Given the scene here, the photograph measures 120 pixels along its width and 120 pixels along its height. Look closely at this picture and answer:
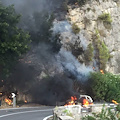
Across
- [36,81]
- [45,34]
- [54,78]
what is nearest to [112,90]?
[54,78]

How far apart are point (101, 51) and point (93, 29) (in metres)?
4.46

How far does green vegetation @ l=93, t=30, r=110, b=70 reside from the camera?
4144 cm

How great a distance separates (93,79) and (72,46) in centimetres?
1147

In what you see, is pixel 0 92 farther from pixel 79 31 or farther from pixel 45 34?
pixel 79 31

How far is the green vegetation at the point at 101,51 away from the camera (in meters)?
41.4

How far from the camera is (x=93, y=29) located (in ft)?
142

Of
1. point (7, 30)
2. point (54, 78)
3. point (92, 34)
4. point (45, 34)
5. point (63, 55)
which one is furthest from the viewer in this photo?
point (92, 34)

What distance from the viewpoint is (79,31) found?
41.7m

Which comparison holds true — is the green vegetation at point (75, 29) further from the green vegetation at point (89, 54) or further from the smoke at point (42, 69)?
the green vegetation at point (89, 54)

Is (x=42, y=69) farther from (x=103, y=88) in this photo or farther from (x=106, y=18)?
(x=106, y=18)

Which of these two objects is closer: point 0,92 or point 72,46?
point 0,92

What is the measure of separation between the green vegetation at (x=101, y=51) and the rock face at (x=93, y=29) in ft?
3.10

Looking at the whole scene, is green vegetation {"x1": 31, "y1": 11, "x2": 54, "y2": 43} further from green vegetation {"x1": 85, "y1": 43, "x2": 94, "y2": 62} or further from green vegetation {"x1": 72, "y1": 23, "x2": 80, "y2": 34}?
green vegetation {"x1": 85, "y1": 43, "x2": 94, "y2": 62}

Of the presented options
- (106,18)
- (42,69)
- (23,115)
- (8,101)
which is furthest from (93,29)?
(23,115)
